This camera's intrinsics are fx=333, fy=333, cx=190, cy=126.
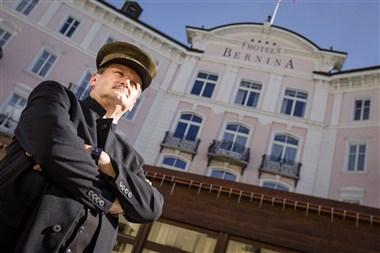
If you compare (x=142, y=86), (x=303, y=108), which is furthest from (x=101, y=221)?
(x=303, y=108)

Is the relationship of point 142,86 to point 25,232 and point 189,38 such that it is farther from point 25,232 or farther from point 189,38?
point 189,38

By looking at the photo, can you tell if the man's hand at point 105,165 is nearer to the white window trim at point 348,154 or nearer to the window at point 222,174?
the window at point 222,174

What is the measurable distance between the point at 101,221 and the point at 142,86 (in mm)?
1006

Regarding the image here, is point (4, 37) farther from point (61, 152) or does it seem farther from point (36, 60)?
point (61, 152)

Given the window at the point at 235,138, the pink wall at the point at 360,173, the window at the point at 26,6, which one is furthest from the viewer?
the window at the point at 26,6

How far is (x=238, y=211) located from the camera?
7426 millimetres

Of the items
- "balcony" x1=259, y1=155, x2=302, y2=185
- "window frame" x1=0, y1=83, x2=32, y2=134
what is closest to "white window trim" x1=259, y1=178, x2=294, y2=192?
"balcony" x1=259, y1=155, x2=302, y2=185

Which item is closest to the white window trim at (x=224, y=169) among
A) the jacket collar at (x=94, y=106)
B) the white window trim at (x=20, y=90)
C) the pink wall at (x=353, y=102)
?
the pink wall at (x=353, y=102)

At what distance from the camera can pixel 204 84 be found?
21.8 metres

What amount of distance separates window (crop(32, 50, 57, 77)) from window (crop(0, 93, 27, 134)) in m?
1.94

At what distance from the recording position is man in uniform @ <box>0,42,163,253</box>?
4.81 ft

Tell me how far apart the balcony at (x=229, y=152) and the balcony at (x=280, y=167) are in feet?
3.21

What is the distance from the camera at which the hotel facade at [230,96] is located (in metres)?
17.8

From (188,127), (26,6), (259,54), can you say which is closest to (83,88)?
(26,6)
